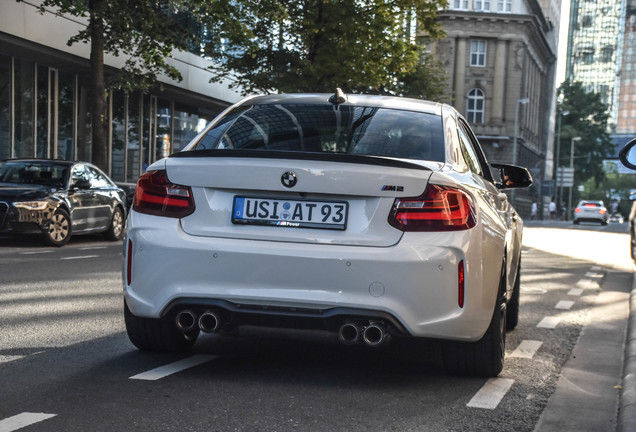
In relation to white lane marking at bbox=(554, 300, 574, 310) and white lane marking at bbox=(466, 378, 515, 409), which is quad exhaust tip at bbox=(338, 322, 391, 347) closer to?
white lane marking at bbox=(466, 378, 515, 409)

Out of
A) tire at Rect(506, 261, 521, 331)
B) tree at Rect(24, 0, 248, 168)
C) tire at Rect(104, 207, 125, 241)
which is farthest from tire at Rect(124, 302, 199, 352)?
tree at Rect(24, 0, 248, 168)

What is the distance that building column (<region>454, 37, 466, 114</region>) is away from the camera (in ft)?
270

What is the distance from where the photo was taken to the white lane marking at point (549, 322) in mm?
8191

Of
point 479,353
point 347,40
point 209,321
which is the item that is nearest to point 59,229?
point 209,321

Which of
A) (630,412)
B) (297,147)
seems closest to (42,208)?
(297,147)

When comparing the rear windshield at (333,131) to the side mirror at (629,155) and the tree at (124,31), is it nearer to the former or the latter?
the side mirror at (629,155)

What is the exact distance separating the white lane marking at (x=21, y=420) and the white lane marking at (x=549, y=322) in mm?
4983

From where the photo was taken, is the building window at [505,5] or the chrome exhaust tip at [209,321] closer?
the chrome exhaust tip at [209,321]

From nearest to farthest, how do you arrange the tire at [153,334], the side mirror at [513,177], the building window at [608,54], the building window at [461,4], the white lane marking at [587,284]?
1. the tire at [153,334]
2. the side mirror at [513,177]
3. the white lane marking at [587,284]
4. the building window at [461,4]
5. the building window at [608,54]

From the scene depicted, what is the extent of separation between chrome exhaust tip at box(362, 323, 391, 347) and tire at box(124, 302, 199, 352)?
1.32 metres

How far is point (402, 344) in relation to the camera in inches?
260

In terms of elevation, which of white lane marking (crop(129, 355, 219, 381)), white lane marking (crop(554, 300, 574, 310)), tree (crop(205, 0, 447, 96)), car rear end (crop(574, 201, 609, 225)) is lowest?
car rear end (crop(574, 201, 609, 225))

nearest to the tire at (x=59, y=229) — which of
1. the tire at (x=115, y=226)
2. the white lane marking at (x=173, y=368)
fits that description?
the tire at (x=115, y=226)

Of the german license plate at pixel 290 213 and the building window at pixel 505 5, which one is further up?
the building window at pixel 505 5
